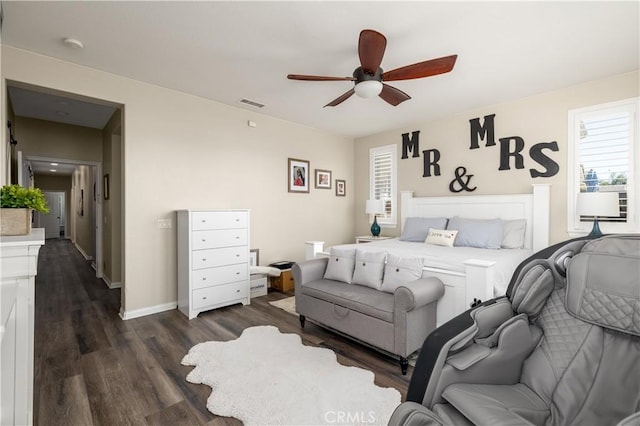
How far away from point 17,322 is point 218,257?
2279 mm

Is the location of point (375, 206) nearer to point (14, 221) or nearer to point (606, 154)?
point (606, 154)

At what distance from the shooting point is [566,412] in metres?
1.06

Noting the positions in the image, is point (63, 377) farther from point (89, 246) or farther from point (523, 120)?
point (89, 246)

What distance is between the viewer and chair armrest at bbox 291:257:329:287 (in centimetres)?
305

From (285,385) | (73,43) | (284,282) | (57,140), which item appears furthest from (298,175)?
(57,140)

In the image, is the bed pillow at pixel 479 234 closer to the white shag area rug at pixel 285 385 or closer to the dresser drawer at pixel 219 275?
the white shag area rug at pixel 285 385

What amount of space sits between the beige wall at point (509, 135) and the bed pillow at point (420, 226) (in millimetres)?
604

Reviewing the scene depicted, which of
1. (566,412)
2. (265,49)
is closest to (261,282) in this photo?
(265,49)

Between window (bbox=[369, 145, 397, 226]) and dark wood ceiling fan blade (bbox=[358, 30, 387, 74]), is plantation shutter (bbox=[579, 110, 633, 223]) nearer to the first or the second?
window (bbox=[369, 145, 397, 226])

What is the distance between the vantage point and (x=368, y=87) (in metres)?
2.45

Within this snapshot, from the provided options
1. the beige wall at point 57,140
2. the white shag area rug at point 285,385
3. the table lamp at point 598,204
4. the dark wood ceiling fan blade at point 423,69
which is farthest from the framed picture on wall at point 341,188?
the beige wall at point 57,140

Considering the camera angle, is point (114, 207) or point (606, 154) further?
point (114, 207)

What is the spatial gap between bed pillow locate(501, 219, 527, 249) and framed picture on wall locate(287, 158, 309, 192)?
302cm

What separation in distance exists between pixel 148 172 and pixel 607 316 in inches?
157
